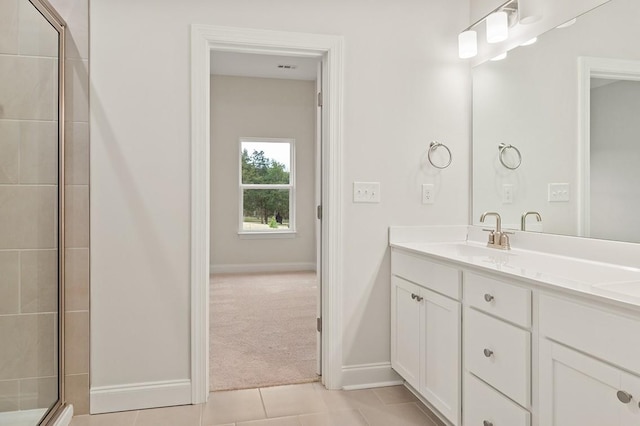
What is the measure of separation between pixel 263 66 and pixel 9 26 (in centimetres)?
444

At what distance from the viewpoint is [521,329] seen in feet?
5.15

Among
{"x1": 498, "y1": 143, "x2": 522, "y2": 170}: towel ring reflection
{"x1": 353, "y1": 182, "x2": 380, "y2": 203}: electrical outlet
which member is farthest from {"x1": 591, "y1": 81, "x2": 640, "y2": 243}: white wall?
{"x1": 353, "y1": 182, "x2": 380, "y2": 203}: electrical outlet

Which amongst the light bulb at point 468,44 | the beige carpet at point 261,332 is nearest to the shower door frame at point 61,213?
the beige carpet at point 261,332

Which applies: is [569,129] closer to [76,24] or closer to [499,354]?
[499,354]

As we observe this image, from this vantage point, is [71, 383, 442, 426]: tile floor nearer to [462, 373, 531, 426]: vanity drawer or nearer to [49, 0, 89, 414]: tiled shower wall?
[49, 0, 89, 414]: tiled shower wall

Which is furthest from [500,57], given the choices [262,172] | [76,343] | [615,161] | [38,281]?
[262,172]

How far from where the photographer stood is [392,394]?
2.54 metres

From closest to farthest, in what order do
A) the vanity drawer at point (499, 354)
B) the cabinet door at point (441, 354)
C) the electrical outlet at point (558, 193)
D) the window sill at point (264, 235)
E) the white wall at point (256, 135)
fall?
the vanity drawer at point (499, 354)
the cabinet door at point (441, 354)
the electrical outlet at point (558, 193)
the white wall at point (256, 135)
the window sill at point (264, 235)

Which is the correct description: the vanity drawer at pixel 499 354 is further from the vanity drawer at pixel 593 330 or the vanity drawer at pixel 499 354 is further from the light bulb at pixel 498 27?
the light bulb at pixel 498 27

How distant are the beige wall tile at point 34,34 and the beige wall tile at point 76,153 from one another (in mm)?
364

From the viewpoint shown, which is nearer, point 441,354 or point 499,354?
point 499,354

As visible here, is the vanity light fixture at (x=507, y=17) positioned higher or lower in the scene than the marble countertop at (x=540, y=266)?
higher

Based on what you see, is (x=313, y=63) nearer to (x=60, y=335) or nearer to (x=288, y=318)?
(x=288, y=318)

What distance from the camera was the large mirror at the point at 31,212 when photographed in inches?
68.6
